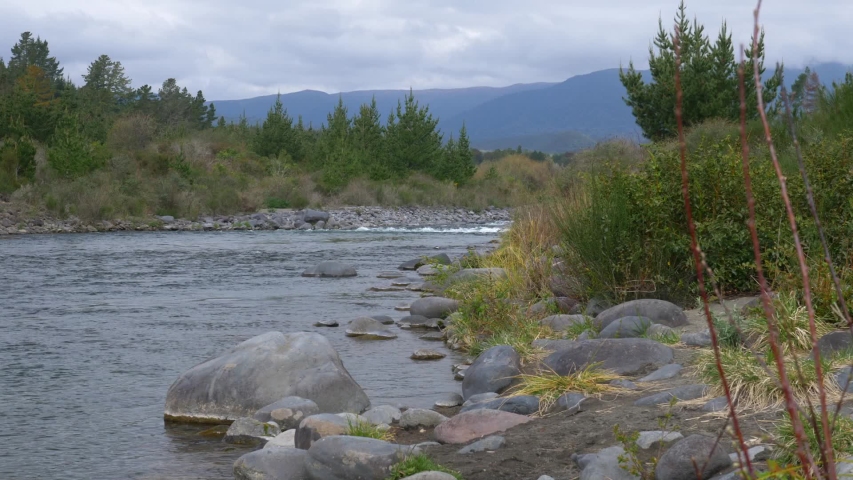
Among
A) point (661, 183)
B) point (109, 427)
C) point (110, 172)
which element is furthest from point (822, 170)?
point (110, 172)

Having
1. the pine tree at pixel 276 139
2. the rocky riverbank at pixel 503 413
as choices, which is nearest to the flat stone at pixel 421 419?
the rocky riverbank at pixel 503 413

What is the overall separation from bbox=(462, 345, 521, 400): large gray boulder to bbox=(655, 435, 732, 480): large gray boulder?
297 centimetres

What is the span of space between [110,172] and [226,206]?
579 cm

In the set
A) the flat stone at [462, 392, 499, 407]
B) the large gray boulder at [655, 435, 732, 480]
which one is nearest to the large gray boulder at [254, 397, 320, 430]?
the flat stone at [462, 392, 499, 407]

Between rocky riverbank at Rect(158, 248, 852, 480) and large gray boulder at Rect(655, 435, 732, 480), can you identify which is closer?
large gray boulder at Rect(655, 435, 732, 480)

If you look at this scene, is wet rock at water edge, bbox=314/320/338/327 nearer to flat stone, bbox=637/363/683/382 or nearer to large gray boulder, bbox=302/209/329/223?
flat stone, bbox=637/363/683/382

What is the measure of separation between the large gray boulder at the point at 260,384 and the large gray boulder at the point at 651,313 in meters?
2.81

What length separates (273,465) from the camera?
5742 mm

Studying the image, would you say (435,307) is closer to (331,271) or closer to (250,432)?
(250,432)

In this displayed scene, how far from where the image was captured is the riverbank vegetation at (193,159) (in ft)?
129

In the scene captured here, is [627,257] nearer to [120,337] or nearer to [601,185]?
[601,185]

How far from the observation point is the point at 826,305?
7.61 metres

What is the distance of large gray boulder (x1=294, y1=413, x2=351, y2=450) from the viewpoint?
20.3 ft

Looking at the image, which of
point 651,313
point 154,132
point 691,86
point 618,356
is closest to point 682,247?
point 651,313
